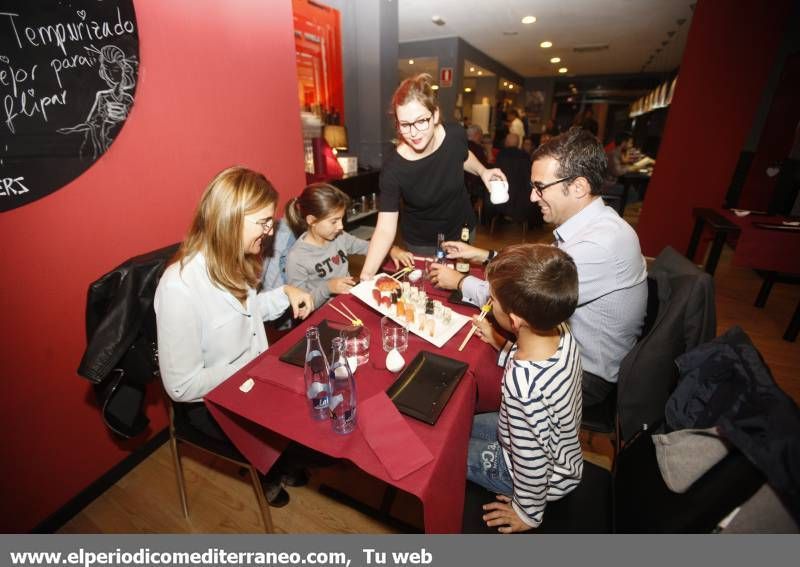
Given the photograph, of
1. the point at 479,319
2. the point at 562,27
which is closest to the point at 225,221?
the point at 479,319

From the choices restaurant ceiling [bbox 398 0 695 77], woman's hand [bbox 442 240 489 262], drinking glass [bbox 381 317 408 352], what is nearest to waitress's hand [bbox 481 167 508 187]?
woman's hand [bbox 442 240 489 262]

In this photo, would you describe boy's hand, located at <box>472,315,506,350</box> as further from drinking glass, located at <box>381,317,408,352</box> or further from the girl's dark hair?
the girl's dark hair

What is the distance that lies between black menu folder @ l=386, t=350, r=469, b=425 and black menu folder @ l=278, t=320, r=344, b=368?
1.08 ft

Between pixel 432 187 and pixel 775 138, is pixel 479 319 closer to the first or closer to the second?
pixel 432 187

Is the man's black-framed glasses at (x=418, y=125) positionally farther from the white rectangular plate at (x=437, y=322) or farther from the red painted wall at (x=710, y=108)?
the red painted wall at (x=710, y=108)

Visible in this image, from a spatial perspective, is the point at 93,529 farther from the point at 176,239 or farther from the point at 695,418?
the point at 695,418

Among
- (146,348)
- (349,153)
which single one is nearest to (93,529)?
(146,348)

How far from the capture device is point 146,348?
145cm

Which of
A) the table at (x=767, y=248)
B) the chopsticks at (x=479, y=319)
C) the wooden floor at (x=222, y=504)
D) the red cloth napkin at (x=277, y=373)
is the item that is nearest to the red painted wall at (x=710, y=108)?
the table at (x=767, y=248)

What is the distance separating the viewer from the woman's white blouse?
4.33ft

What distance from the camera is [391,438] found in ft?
3.49

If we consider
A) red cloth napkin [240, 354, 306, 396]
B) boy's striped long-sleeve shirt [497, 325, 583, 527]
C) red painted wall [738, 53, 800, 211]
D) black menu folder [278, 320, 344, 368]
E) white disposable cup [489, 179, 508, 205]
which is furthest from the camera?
red painted wall [738, 53, 800, 211]

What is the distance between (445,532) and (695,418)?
0.80 m

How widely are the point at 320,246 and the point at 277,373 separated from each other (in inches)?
41.8
